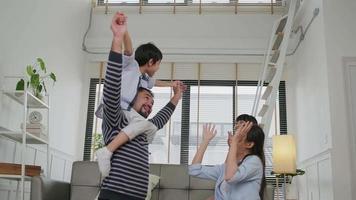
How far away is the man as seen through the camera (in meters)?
1.20

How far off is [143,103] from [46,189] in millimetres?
1428

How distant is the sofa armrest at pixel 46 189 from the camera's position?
2.43m

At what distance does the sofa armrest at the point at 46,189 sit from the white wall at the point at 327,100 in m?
2.26

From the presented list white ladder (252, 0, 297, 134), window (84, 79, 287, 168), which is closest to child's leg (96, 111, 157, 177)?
white ladder (252, 0, 297, 134)

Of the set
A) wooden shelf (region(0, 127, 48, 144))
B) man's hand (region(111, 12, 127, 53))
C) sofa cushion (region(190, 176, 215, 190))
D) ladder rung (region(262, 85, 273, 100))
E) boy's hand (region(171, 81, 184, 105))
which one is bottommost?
sofa cushion (region(190, 176, 215, 190))

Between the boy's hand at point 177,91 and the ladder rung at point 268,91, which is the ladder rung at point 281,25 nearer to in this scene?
the ladder rung at point 268,91

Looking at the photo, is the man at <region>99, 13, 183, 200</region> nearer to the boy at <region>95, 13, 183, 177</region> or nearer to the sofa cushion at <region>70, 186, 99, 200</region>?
the boy at <region>95, 13, 183, 177</region>

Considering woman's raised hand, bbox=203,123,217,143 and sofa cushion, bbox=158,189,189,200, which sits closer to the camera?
woman's raised hand, bbox=203,123,217,143

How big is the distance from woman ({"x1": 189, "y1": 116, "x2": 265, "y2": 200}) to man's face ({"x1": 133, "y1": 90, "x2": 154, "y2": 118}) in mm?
646

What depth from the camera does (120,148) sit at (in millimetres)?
1261

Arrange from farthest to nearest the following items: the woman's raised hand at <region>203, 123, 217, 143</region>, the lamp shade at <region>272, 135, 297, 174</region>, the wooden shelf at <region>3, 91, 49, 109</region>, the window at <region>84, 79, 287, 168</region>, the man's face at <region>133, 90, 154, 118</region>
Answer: the window at <region>84, 79, 287, 168</region>
the lamp shade at <region>272, 135, 297, 174</region>
the wooden shelf at <region>3, 91, 49, 109</region>
the woman's raised hand at <region>203, 123, 217, 143</region>
the man's face at <region>133, 90, 154, 118</region>

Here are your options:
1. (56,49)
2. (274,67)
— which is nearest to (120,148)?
(56,49)

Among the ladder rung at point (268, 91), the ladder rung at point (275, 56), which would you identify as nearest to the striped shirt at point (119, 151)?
the ladder rung at point (268, 91)

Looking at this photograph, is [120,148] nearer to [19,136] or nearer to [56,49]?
[19,136]
